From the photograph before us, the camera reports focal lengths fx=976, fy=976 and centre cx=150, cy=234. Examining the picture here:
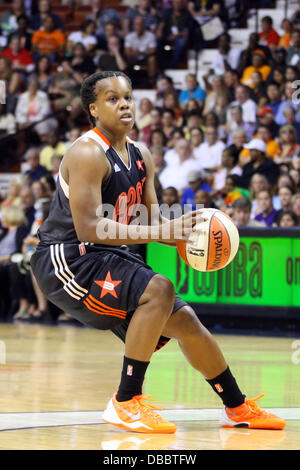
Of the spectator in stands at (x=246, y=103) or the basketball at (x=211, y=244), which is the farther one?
the spectator in stands at (x=246, y=103)

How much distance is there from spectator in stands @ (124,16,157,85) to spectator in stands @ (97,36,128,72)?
0.17 meters

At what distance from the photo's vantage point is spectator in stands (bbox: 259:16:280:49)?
1599 cm

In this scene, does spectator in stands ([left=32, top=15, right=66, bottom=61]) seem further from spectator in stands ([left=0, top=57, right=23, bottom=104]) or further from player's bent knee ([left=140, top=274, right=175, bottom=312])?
player's bent knee ([left=140, top=274, right=175, bottom=312])

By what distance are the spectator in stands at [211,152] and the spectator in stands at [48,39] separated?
544 cm

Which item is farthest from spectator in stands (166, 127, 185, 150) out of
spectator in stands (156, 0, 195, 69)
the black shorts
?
the black shorts

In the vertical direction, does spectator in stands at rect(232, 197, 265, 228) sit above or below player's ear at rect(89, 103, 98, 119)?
below

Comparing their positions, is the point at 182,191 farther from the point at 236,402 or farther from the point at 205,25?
the point at 236,402

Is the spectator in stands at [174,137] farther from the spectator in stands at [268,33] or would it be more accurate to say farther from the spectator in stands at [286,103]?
the spectator in stands at [268,33]

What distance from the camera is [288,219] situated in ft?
39.2

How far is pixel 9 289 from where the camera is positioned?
14023 millimetres

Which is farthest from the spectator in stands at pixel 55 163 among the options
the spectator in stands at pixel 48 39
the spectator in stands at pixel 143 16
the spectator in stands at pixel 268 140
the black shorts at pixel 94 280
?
the black shorts at pixel 94 280

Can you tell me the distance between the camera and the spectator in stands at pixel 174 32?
56.7ft

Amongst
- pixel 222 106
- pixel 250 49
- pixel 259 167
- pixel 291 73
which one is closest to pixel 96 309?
pixel 259 167

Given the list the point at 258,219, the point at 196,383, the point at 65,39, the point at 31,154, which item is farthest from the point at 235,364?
the point at 65,39
